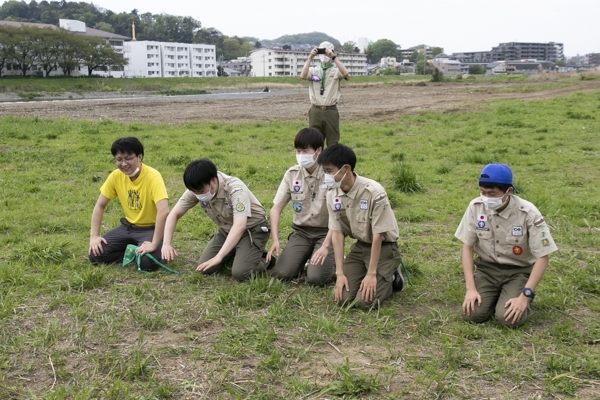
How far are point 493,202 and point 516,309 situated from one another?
0.71 m

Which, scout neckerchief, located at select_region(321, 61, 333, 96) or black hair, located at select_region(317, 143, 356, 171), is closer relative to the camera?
black hair, located at select_region(317, 143, 356, 171)

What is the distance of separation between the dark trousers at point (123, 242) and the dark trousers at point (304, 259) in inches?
43.3

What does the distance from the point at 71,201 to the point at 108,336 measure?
438 cm

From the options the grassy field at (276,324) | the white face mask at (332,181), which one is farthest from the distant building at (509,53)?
the white face mask at (332,181)

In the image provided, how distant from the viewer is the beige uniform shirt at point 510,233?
12.6 ft

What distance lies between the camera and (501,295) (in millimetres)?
3980

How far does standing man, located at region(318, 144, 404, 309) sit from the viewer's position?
13.6ft

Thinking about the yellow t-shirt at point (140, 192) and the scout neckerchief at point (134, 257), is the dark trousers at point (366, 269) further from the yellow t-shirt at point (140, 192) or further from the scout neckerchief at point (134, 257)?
the yellow t-shirt at point (140, 192)

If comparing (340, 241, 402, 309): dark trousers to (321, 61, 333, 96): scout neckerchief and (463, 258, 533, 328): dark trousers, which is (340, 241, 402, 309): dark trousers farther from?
Answer: (321, 61, 333, 96): scout neckerchief

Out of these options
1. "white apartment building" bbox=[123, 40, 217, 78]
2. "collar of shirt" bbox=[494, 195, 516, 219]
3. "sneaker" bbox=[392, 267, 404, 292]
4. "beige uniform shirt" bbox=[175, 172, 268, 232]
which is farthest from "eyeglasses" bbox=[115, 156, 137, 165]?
"white apartment building" bbox=[123, 40, 217, 78]

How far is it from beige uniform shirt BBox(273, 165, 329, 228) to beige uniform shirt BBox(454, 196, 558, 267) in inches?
53.4

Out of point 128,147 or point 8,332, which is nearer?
point 8,332

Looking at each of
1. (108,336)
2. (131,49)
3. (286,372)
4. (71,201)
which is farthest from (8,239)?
(131,49)

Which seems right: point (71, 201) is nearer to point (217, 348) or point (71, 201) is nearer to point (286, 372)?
point (217, 348)
